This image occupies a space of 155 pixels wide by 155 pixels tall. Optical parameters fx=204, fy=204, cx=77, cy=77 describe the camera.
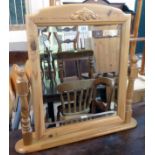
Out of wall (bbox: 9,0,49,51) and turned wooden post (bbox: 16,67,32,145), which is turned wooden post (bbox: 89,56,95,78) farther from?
wall (bbox: 9,0,49,51)

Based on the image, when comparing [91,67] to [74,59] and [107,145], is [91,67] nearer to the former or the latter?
[74,59]

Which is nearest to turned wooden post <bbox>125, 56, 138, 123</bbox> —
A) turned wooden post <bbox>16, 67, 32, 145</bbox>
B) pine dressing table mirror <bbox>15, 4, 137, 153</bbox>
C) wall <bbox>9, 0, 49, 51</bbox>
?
pine dressing table mirror <bbox>15, 4, 137, 153</bbox>

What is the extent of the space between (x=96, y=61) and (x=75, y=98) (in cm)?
14

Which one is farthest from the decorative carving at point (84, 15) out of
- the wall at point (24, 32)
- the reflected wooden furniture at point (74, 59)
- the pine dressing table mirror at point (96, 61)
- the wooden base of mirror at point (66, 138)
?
the wall at point (24, 32)

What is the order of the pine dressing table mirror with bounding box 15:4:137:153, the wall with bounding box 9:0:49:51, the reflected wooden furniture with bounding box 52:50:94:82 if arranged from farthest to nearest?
the wall with bounding box 9:0:49:51 → the reflected wooden furniture with bounding box 52:50:94:82 → the pine dressing table mirror with bounding box 15:4:137:153

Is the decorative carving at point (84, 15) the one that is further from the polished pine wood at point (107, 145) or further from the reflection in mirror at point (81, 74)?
the polished pine wood at point (107, 145)

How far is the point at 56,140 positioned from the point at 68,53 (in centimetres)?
25

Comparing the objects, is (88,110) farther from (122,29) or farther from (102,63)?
(122,29)

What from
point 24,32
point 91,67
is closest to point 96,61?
point 91,67

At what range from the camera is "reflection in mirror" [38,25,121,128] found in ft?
1.92

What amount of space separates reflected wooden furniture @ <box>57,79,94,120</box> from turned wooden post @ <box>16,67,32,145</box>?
116 millimetres

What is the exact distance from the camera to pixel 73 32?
1.89 ft

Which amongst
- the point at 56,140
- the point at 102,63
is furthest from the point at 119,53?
the point at 56,140
